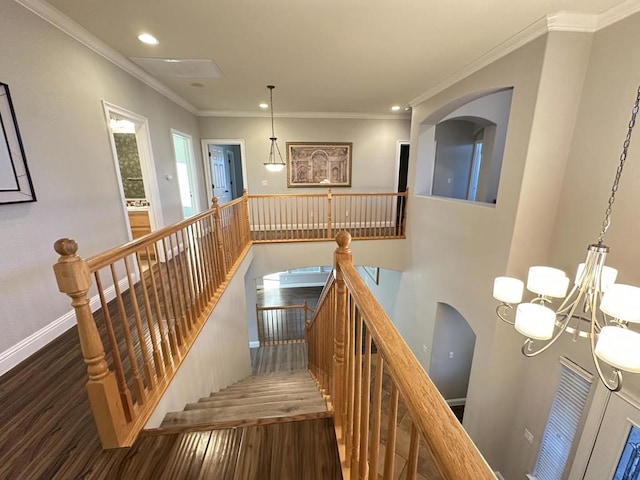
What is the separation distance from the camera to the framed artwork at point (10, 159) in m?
1.73

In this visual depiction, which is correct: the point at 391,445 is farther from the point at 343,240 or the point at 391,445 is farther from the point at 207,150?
the point at 207,150

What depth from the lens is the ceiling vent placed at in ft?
9.80

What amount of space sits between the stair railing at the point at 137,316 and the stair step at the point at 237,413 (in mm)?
223

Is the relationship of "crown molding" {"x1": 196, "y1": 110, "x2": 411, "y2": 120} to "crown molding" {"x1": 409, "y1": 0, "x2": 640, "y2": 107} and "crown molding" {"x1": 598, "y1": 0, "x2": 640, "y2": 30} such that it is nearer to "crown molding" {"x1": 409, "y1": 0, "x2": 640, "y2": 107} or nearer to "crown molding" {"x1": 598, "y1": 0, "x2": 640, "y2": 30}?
"crown molding" {"x1": 409, "y1": 0, "x2": 640, "y2": 107}

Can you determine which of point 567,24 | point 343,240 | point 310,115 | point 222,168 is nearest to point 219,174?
point 222,168

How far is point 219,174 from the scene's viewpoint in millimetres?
6332

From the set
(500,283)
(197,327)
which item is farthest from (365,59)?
(197,327)

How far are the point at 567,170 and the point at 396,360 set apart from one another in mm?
3023

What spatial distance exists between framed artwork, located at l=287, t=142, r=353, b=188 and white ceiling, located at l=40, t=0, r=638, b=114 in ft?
6.44

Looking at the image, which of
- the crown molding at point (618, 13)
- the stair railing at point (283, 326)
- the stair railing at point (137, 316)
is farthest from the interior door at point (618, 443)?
the stair railing at point (283, 326)

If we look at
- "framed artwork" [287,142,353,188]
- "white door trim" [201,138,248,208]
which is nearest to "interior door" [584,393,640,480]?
"framed artwork" [287,142,353,188]

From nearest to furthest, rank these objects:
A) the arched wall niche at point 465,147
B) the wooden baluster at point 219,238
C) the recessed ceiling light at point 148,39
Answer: the recessed ceiling light at point 148,39
the wooden baluster at point 219,238
the arched wall niche at point 465,147

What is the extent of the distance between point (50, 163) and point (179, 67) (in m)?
1.87

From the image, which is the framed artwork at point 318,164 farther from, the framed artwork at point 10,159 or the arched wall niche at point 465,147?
the framed artwork at point 10,159
